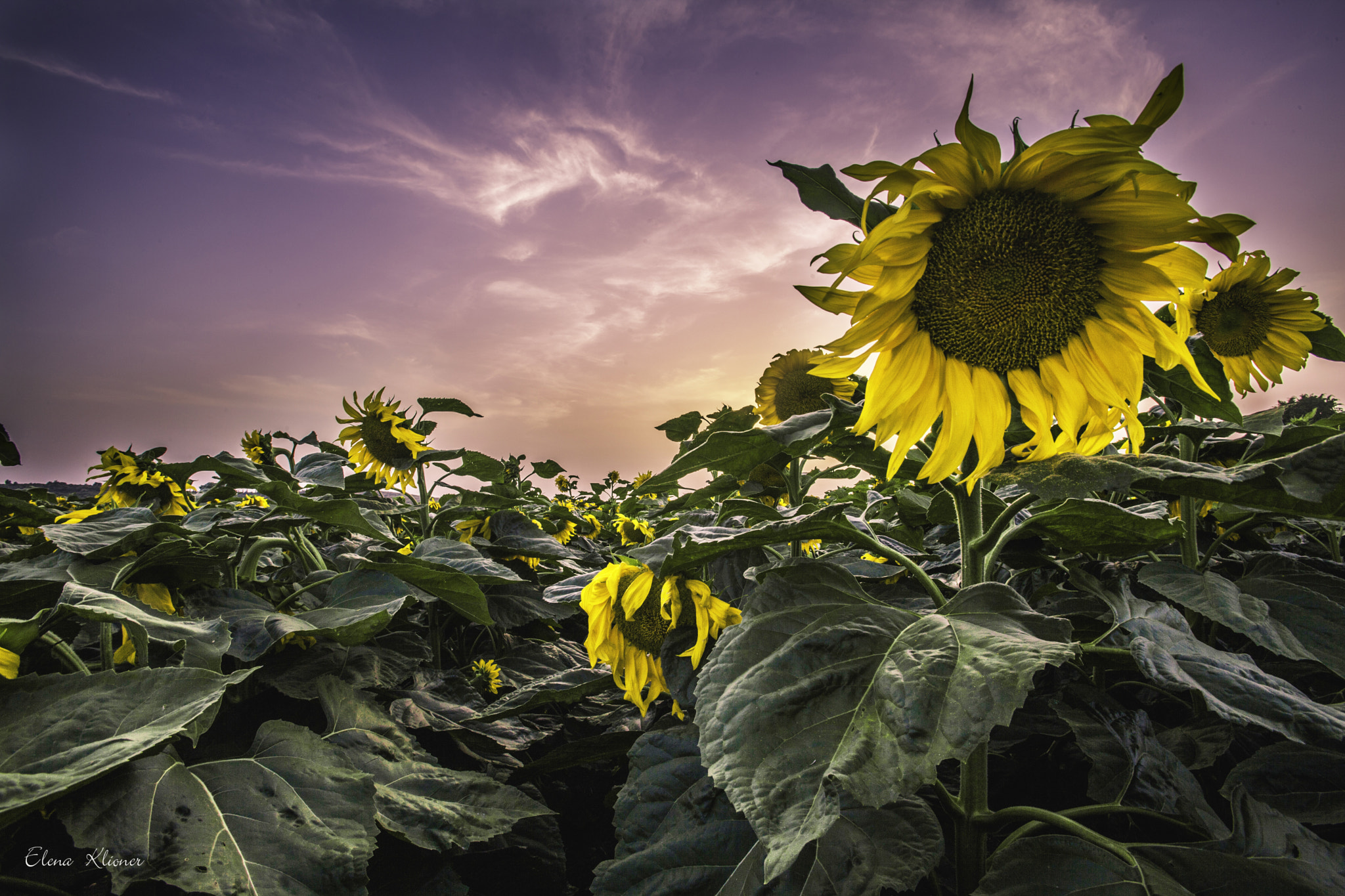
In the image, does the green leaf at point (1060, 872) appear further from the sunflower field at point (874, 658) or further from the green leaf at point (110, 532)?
the green leaf at point (110, 532)

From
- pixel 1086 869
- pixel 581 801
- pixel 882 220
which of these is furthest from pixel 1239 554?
pixel 581 801

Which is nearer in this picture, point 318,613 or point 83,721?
point 83,721

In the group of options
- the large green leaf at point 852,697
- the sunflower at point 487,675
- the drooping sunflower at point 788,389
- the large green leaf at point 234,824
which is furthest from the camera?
the drooping sunflower at point 788,389

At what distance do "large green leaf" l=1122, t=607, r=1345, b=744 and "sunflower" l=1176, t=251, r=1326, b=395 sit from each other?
135 cm

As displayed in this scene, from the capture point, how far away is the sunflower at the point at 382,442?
3.30 metres

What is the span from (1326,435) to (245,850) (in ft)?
6.62

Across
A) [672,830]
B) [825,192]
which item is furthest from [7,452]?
[825,192]

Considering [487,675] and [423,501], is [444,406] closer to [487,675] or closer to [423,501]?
[423,501]

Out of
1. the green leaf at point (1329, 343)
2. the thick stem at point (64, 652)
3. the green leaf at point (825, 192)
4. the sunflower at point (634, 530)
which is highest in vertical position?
the sunflower at point (634, 530)

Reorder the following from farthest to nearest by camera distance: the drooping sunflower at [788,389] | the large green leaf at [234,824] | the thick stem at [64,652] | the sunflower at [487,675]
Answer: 1. the drooping sunflower at [788,389]
2. the sunflower at [487,675]
3. the thick stem at [64,652]
4. the large green leaf at [234,824]

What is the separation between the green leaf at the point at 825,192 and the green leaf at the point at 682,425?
1381 mm

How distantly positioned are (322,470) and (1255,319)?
3275mm

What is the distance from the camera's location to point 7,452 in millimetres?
1752

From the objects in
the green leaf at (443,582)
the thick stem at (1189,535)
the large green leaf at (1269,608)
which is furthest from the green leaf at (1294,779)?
the green leaf at (443,582)
